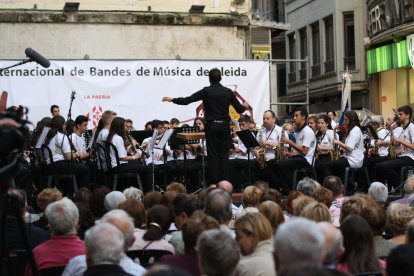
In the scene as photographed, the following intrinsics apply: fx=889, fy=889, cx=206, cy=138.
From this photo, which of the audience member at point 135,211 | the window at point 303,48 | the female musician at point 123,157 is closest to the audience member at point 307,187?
the audience member at point 135,211

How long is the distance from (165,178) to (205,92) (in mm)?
2812

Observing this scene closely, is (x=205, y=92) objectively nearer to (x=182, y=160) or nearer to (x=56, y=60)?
(x=182, y=160)

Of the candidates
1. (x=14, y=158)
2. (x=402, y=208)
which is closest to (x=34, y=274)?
(x=14, y=158)

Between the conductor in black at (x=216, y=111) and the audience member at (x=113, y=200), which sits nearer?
the audience member at (x=113, y=200)

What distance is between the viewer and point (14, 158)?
5.00 meters

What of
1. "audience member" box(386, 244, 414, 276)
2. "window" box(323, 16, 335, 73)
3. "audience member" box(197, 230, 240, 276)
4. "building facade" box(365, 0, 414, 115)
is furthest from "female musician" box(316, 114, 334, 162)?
"window" box(323, 16, 335, 73)

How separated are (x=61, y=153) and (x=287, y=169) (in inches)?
144

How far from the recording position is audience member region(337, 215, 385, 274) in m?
5.60

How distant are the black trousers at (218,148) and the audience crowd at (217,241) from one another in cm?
458

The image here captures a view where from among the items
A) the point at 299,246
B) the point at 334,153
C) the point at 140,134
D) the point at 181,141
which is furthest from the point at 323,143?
the point at 299,246

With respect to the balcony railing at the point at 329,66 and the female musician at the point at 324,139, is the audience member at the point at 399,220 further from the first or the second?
the balcony railing at the point at 329,66

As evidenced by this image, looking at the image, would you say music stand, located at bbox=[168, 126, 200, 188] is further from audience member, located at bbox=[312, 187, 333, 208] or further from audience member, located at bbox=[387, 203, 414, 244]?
audience member, located at bbox=[387, 203, 414, 244]

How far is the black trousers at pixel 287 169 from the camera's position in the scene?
14484mm

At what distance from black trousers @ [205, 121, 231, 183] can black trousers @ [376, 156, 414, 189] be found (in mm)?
2682
